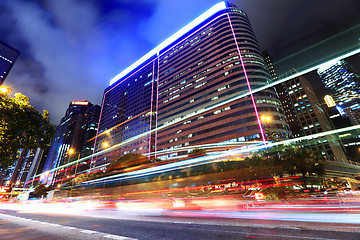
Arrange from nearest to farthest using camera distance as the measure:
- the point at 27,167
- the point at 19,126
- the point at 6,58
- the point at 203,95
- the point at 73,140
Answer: the point at 19,126, the point at 6,58, the point at 203,95, the point at 73,140, the point at 27,167

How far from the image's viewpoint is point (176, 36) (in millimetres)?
117438

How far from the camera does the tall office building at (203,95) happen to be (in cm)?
6269

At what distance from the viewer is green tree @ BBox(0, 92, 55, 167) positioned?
9359mm

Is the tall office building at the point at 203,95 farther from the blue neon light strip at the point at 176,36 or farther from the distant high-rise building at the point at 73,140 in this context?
the distant high-rise building at the point at 73,140

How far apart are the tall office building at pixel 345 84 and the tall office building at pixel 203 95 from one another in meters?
84.3

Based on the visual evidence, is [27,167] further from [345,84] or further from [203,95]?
[345,84]

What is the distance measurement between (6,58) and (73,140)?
91.7 metres

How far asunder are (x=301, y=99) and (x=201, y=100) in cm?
8725

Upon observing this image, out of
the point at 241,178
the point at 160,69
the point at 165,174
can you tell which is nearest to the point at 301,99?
the point at 160,69

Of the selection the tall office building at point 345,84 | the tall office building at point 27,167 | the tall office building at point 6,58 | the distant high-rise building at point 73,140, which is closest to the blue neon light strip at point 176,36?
the distant high-rise building at point 73,140

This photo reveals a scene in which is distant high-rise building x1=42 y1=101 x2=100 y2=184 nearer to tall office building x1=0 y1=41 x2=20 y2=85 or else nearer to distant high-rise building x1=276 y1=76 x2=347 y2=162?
tall office building x1=0 y1=41 x2=20 y2=85

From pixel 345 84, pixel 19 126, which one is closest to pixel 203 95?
pixel 19 126

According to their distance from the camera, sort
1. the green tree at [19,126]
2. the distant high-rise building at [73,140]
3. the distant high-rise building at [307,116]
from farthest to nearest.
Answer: the distant high-rise building at [73,140]
the distant high-rise building at [307,116]
the green tree at [19,126]

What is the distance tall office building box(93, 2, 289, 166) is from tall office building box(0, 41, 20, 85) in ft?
203
